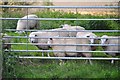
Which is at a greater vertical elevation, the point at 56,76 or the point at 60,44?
the point at 60,44

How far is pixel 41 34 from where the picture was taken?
23.3ft

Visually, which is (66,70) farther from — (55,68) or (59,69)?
(55,68)

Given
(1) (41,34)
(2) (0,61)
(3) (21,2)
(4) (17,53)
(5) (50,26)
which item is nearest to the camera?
(2) (0,61)

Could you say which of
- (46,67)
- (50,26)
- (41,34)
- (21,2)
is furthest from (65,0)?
(46,67)

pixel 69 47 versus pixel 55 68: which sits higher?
pixel 69 47

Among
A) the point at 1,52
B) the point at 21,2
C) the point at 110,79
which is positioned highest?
the point at 21,2

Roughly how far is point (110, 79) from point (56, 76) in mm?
863

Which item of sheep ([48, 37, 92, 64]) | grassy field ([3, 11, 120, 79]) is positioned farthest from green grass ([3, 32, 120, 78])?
sheep ([48, 37, 92, 64])

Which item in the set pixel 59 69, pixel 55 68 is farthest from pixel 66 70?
pixel 55 68

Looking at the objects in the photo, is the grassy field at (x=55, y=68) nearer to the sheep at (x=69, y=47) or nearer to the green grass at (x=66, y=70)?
the green grass at (x=66, y=70)

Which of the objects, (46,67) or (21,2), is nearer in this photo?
(46,67)

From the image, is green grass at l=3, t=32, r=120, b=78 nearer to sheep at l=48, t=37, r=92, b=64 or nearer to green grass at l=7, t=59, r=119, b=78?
green grass at l=7, t=59, r=119, b=78

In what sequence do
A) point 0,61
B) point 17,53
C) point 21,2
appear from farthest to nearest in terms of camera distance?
point 21,2 < point 17,53 < point 0,61

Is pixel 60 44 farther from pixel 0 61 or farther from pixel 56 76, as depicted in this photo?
pixel 0 61
